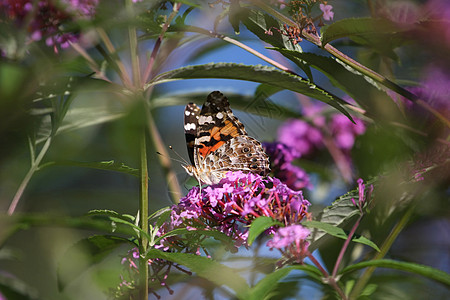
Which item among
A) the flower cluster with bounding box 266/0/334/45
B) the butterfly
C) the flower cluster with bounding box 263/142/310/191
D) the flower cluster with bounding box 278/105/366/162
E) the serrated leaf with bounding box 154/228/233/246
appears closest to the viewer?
the serrated leaf with bounding box 154/228/233/246

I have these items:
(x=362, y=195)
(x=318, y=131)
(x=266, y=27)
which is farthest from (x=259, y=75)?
(x=318, y=131)

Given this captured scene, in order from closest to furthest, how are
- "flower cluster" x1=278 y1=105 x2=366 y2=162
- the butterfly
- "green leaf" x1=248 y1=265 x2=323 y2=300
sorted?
"green leaf" x1=248 y1=265 x2=323 y2=300, the butterfly, "flower cluster" x1=278 y1=105 x2=366 y2=162

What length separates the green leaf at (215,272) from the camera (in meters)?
0.54

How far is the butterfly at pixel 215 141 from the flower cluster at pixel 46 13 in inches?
12.7

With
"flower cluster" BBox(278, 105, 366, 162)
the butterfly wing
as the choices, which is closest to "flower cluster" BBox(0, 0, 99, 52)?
the butterfly wing

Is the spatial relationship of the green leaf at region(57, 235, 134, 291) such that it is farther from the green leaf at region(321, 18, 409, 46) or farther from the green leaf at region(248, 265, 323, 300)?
the green leaf at region(321, 18, 409, 46)

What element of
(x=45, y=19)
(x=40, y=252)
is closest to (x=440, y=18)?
(x=45, y=19)

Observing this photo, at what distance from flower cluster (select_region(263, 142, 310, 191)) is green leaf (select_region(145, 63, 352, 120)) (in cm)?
42

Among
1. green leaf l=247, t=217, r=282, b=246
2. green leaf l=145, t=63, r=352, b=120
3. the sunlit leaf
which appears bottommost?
the sunlit leaf

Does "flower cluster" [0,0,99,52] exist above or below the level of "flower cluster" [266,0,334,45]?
above

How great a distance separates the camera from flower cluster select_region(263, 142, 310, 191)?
1.17m

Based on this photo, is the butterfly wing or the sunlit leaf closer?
the sunlit leaf

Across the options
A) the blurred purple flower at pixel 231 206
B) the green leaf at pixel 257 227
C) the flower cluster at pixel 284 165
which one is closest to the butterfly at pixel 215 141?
the flower cluster at pixel 284 165

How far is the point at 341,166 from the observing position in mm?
1230
